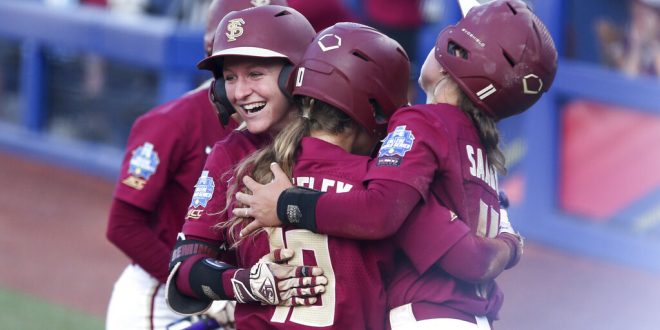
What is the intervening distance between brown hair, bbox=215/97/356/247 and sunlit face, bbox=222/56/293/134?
0.47ft

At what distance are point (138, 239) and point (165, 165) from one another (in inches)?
10.6

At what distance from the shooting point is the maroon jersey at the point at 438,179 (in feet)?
9.34

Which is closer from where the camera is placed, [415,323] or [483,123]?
[415,323]

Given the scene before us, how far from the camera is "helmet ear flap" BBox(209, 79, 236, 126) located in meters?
3.30

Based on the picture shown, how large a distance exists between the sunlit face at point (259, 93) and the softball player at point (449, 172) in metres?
0.28

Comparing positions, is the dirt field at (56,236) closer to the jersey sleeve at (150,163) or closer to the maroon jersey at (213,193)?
the jersey sleeve at (150,163)

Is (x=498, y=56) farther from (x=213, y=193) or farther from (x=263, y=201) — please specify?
(x=213, y=193)

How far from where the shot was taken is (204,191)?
3.14 metres

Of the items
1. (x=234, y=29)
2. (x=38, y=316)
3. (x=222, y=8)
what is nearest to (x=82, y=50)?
(x=38, y=316)

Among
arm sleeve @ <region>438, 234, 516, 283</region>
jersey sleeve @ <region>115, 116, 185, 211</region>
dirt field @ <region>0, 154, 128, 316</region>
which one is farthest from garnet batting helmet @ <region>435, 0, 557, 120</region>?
dirt field @ <region>0, 154, 128, 316</region>

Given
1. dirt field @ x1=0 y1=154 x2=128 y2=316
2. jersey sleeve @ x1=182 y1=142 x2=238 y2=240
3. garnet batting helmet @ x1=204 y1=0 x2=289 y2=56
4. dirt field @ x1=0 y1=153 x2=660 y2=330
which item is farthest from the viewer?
dirt field @ x1=0 y1=154 x2=128 y2=316

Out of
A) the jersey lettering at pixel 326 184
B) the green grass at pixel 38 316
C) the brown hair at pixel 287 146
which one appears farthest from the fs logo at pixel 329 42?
the green grass at pixel 38 316

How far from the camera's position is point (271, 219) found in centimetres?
296

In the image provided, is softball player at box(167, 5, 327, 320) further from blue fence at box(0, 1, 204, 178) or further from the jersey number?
blue fence at box(0, 1, 204, 178)
